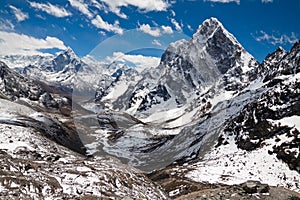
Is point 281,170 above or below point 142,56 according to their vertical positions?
below

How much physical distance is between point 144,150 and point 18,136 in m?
75.9

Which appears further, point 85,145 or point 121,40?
point 85,145

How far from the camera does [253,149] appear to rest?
68.8m

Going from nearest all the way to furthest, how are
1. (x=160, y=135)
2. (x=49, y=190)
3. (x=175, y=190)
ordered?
1. (x=49, y=190)
2. (x=175, y=190)
3. (x=160, y=135)

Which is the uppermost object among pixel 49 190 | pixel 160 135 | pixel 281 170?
pixel 160 135

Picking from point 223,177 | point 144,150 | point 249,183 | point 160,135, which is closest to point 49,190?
point 249,183

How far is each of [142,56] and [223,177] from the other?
2975 cm

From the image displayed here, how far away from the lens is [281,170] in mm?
55656

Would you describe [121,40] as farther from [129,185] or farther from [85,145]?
[85,145]

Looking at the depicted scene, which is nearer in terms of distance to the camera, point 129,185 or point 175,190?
point 129,185

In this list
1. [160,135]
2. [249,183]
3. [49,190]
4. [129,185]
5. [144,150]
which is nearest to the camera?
[249,183]

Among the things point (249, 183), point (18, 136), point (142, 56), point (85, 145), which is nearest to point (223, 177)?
point (142, 56)

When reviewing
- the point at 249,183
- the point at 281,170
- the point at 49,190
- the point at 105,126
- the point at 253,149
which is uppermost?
the point at 105,126

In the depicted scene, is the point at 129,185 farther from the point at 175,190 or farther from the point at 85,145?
the point at 85,145
